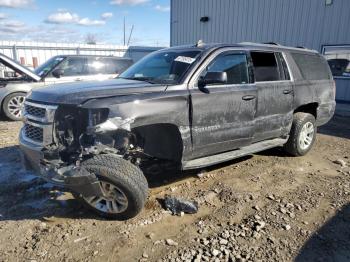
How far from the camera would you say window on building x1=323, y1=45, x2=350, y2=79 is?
1176cm

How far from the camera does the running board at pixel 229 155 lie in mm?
4154

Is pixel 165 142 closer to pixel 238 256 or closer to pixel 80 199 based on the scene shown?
pixel 80 199

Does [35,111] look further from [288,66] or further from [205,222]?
[288,66]

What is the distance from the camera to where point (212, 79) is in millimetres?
4031

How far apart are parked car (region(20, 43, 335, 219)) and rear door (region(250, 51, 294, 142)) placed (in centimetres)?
2

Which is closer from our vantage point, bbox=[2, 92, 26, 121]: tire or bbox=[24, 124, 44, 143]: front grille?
bbox=[24, 124, 44, 143]: front grille

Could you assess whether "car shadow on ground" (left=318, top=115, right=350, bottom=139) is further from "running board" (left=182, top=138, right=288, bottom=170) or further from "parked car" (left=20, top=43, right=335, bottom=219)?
"running board" (left=182, top=138, right=288, bottom=170)

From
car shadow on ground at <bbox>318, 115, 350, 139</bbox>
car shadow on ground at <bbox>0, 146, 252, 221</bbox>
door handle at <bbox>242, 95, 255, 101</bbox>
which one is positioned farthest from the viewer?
car shadow on ground at <bbox>318, 115, 350, 139</bbox>

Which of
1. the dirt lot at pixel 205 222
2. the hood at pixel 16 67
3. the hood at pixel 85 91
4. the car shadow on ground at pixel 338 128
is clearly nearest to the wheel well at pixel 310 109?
the dirt lot at pixel 205 222

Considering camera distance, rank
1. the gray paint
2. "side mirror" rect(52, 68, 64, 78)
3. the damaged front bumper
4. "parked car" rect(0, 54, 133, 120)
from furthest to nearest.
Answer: the gray paint, "side mirror" rect(52, 68, 64, 78), "parked car" rect(0, 54, 133, 120), the damaged front bumper

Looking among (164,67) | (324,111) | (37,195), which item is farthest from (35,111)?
(324,111)

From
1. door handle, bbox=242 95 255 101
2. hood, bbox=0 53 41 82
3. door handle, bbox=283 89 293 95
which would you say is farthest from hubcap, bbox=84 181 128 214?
hood, bbox=0 53 41 82

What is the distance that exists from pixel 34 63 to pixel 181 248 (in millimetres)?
15717

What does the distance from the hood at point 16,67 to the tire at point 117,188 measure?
5917 millimetres
